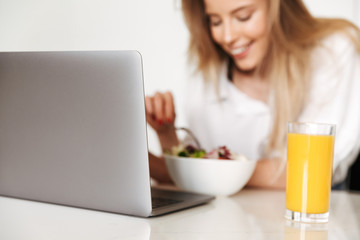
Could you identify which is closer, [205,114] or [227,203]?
[227,203]

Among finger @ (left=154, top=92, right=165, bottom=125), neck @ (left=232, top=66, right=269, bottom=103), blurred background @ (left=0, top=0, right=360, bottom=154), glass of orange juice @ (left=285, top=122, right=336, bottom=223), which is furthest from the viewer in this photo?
blurred background @ (left=0, top=0, right=360, bottom=154)

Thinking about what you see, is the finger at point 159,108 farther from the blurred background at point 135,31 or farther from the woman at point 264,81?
the blurred background at point 135,31

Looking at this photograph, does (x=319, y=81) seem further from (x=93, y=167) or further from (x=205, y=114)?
(x=93, y=167)

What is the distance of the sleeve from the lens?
1762mm

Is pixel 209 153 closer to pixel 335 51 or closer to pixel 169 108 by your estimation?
pixel 169 108

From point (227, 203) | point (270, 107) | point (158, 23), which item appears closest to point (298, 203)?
point (227, 203)

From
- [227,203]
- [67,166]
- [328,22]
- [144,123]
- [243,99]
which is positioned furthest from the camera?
[243,99]

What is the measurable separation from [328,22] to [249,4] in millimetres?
319

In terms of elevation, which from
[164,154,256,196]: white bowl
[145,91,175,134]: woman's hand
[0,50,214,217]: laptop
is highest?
[0,50,214,217]: laptop

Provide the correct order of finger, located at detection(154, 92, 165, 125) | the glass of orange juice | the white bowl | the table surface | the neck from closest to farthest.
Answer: the table surface, the glass of orange juice, the white bowl, finger, located at detection(154, 92, 165, 125), the neck

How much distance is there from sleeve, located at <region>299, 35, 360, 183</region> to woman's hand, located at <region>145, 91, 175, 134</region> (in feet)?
1.80

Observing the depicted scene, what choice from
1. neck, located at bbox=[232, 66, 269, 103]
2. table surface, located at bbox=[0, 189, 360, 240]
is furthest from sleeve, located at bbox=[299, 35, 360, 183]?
table surface, located at bbox=[0, 189, 360, 240]

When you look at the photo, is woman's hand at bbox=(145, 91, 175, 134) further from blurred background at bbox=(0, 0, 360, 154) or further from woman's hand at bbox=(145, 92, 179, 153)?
blurred background at bbox=(0, 0, 360, 154)

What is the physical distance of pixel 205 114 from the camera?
78.5 inches
